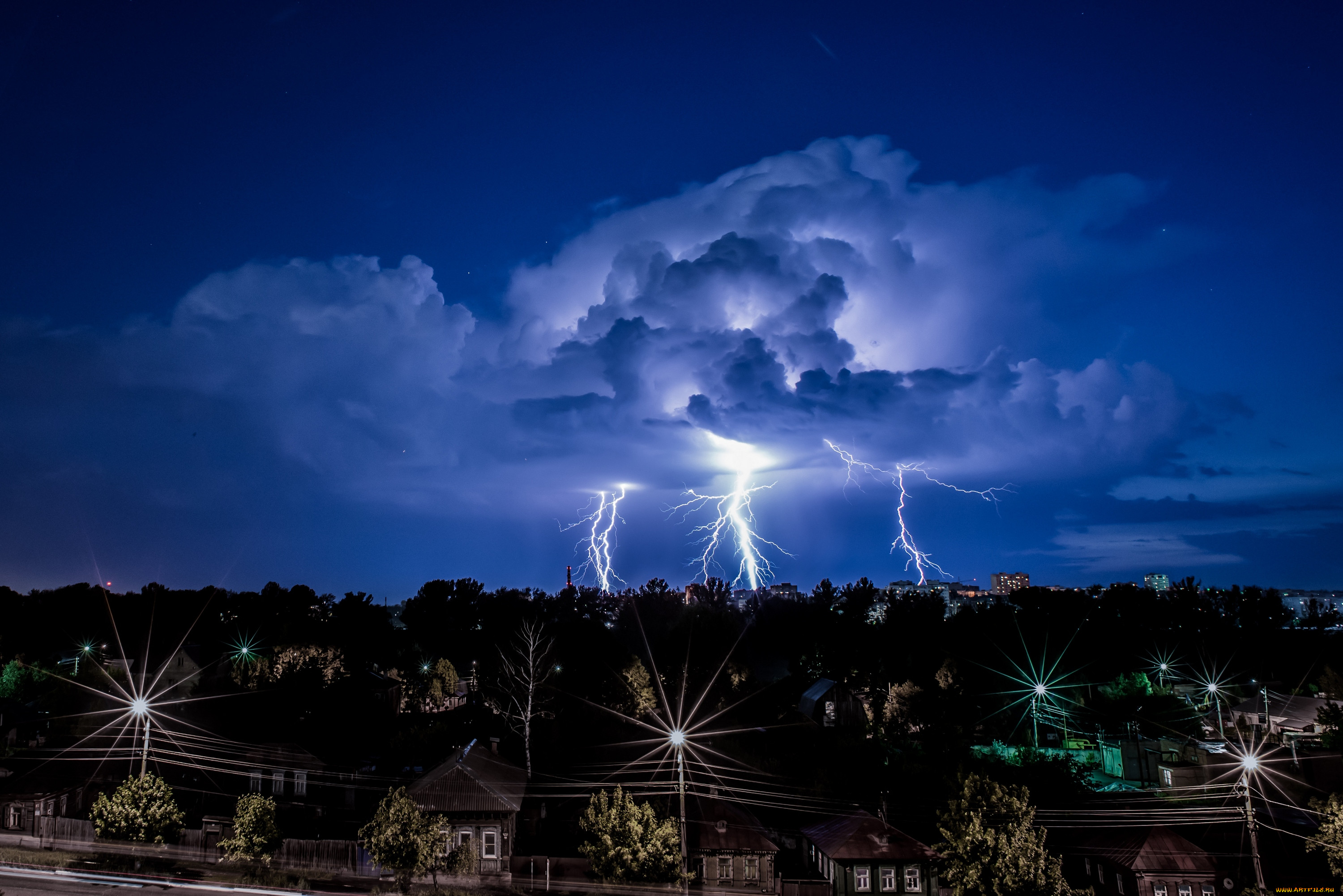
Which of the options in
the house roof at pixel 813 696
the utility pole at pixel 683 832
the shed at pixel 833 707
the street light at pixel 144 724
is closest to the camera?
the utility pole at pixel 683 832

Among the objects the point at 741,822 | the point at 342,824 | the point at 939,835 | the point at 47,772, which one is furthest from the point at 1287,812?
the point at 47,772

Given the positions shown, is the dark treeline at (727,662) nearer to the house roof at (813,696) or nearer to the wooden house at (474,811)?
the house roof at (813,696)

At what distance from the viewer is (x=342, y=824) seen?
1105 inches

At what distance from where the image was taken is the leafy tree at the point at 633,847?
21.6m

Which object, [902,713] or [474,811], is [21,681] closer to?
[474,811]

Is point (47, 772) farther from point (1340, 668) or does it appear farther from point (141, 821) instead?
point (1340, 668)

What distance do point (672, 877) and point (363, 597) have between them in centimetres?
5316

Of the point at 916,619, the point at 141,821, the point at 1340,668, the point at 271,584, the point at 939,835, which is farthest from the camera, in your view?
the point at 271,584

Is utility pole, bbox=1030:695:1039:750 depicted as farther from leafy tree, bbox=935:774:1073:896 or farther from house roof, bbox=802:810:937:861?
leafy tree, bbox=935:774:1073:896

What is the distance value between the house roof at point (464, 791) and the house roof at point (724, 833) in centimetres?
600

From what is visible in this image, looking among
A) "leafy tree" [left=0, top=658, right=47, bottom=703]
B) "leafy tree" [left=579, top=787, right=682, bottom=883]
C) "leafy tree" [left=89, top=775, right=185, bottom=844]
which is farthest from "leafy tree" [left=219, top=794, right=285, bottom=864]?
"leafy tree" [left=0, top=658, right=47, bottom=703]

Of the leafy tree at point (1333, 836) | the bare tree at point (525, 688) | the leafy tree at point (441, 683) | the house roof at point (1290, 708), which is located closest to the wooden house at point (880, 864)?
the leafy tree at point (1333, 836)

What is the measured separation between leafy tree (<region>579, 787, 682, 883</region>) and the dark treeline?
9.56 metres

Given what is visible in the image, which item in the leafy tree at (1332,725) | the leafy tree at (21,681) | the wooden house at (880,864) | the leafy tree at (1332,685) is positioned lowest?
the wooden house at (880,864)
